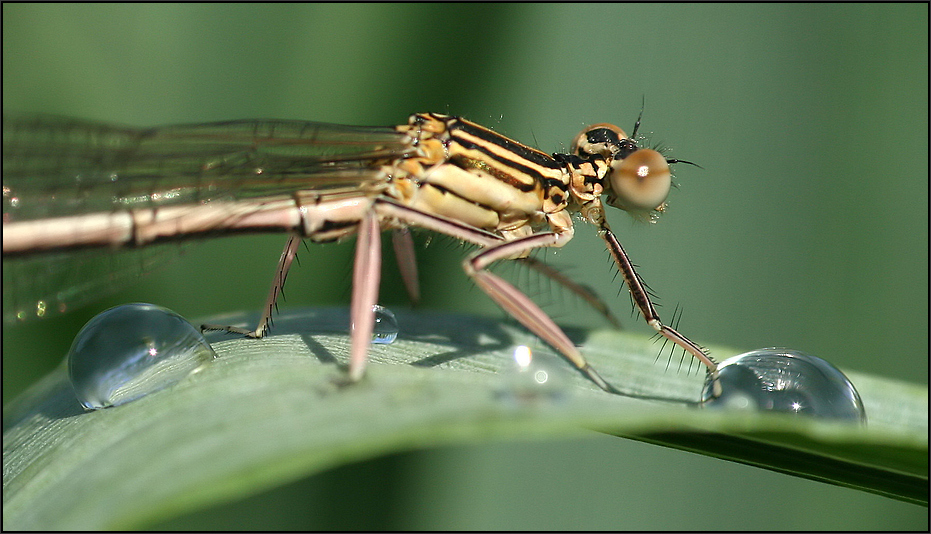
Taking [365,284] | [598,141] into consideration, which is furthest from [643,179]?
[365,284]

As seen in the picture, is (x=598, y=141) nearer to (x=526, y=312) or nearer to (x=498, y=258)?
(x=498, y=258)

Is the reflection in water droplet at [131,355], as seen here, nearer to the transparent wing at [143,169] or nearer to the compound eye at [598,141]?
the transparent wing at [143,169]

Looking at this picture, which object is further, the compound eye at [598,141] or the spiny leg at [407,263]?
the spiny leg at [407,263]

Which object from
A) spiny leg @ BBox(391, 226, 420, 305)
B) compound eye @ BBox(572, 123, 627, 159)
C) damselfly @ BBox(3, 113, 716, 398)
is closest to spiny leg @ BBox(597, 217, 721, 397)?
damselfly @ BBox(3, 113, 716, 398)

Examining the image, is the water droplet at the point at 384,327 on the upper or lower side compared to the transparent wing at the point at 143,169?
lower

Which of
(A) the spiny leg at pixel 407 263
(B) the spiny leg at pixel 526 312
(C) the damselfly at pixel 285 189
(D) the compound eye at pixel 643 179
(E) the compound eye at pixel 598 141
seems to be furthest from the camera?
(A) the spiny leg at pixel 407 263

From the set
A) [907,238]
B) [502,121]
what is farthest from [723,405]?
[502,121]

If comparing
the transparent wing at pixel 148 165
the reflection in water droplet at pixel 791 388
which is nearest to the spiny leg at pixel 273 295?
the transparent wing at pixel 148 165
